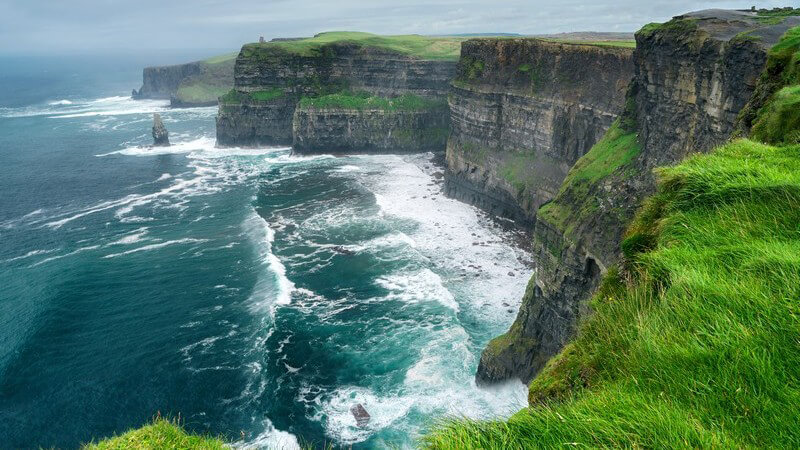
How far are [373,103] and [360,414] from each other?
6788 cm

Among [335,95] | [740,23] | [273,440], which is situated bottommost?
[273,440]

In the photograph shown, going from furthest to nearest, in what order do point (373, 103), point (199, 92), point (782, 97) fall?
1. point (199, 92)
2. point (373, 103)
3. point (782, 97)

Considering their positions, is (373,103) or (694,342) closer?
(694,342)

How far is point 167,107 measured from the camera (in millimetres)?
151750

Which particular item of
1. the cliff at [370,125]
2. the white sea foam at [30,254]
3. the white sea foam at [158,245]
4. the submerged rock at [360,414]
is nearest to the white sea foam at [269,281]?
the white sea foam at [158,245]

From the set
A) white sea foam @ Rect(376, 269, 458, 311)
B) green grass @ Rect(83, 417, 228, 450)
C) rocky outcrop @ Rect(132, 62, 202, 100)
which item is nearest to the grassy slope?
green grass @ Rect(83, 417, 228, 450)

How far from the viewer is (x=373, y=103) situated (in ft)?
292

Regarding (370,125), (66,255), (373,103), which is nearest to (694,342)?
(66,255)

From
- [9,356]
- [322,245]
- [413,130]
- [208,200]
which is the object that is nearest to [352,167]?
[413,130]

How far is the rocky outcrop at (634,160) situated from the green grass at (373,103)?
58.2 metres

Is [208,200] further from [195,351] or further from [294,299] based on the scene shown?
[195,351]

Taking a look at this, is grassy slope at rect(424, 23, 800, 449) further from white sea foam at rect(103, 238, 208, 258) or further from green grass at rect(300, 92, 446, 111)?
green grass at rect(300, 92, 446, 111)

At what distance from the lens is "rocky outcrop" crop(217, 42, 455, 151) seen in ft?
291

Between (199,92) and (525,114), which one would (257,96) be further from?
(199,92)
